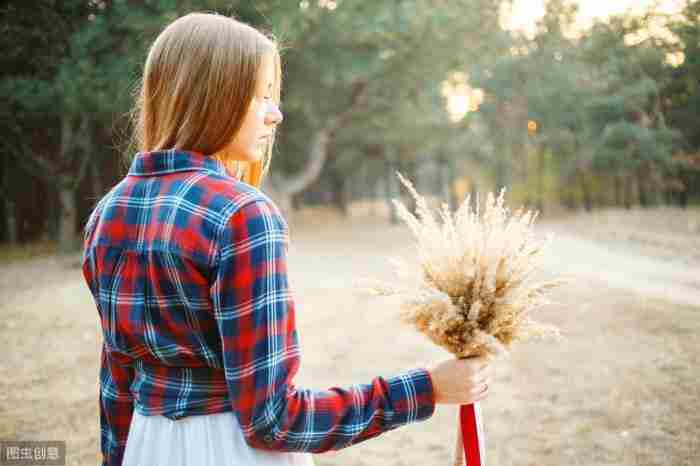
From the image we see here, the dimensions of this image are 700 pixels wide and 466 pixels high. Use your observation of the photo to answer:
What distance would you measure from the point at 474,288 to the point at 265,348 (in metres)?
0.64

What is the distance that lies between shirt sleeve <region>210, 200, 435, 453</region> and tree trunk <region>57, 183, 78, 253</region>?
11380mm

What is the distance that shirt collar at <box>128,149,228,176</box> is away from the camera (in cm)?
121

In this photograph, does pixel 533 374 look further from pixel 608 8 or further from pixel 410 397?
pixel 410 397

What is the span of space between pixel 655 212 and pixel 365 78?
11.7 metres

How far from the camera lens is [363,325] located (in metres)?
6.77

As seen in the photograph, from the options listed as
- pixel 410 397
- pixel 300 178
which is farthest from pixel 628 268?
pixel 300 178

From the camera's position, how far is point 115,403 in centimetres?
149

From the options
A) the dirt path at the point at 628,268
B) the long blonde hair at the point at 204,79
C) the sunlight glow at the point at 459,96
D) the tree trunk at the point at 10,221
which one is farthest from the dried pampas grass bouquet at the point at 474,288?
the sunlight glow at the point at 459,96

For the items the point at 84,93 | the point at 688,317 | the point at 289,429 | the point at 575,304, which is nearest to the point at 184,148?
the point at 289,429

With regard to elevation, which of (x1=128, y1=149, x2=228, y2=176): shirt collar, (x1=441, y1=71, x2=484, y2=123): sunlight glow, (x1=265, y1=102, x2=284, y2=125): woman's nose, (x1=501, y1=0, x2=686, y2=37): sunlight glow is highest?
(x1=441, y1=71, x2=484, y2=123): sunlight glow

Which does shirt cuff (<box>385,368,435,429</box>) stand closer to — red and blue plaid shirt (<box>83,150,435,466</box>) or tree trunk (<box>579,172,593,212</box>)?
red and blue plaid shirt (<box>83,150,435,466</box>)

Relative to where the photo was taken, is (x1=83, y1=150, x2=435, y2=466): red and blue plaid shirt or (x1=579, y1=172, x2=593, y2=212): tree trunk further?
(x1=579, y1=172, x2=593, y2=212): tree trunk

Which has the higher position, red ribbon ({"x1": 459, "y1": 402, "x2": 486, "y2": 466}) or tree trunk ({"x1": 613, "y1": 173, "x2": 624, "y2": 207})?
tree trunk ({"x1": 613, "y1": 173, "x2": 624, "y2": 207})

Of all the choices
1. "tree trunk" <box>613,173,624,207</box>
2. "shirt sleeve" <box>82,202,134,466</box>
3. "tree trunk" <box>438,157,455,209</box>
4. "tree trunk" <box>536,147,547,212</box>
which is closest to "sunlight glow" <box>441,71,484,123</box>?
"tree trunk" <box>438,157,455,209</box>
